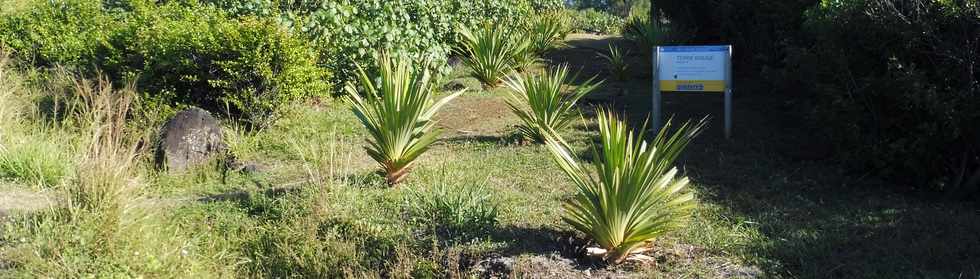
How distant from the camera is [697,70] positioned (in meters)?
7.86

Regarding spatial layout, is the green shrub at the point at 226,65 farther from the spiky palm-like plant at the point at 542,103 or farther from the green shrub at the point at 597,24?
the green shrub at the point at 597,24

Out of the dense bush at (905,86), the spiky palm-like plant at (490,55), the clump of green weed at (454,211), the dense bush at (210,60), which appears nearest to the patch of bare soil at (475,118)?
the spiky palm-like plant at (490,55)

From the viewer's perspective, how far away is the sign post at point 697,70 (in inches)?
306

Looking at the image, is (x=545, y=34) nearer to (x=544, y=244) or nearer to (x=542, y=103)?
(x=542, y=103)

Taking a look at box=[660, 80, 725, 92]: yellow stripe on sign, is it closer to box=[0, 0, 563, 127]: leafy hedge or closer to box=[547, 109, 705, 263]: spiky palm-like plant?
box=[0, 0, 563, 127]: leafy hedge

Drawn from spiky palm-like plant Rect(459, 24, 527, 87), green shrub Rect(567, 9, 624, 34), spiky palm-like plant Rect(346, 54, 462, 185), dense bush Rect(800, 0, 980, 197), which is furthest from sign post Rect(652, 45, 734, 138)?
green shrub Rect(567, 9, 624, 34)

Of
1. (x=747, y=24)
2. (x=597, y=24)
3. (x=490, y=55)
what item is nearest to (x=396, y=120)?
(x=490, y=55)

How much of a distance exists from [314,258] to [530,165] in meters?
2.26

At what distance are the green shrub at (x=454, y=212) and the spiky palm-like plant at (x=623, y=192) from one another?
28.0 inches

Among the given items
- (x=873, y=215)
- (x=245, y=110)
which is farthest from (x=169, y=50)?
(x=873, y=215)

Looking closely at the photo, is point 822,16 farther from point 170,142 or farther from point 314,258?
point 170,142

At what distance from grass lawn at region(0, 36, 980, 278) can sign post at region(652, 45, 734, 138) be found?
→ 486 mm

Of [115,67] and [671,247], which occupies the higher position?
[115,67]

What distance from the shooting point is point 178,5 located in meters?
9.12
